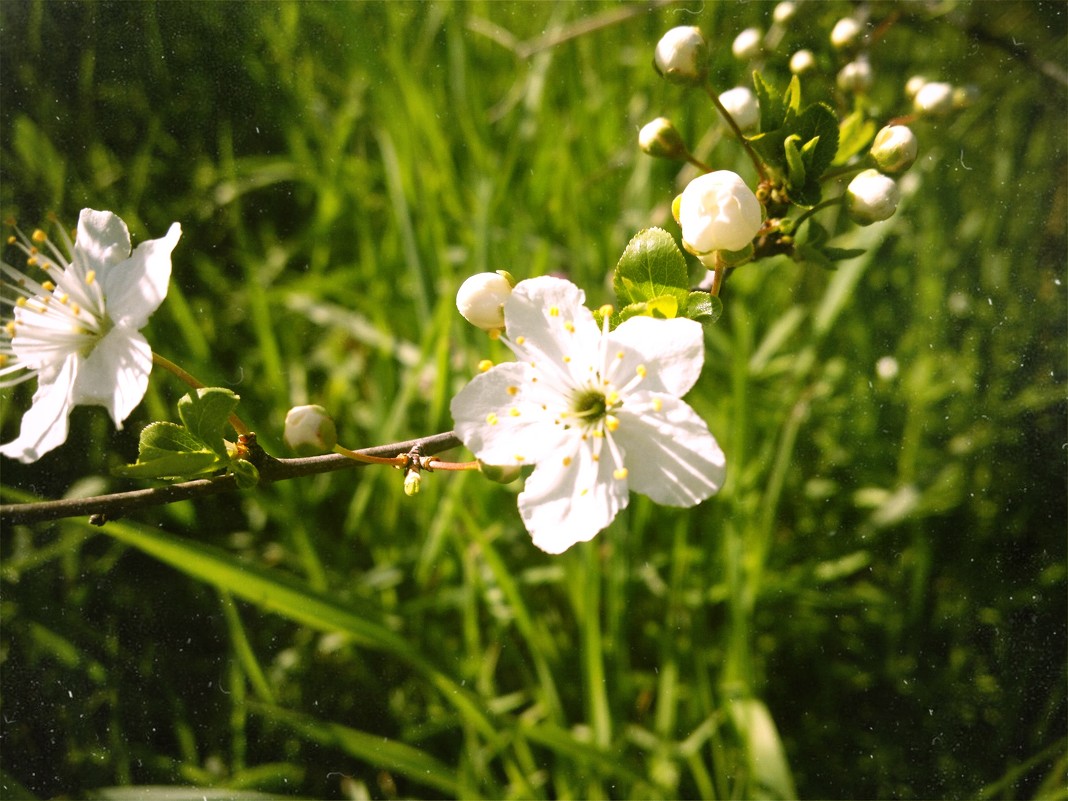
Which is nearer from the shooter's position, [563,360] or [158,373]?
[563,360]

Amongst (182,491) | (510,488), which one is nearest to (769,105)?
(182,491)

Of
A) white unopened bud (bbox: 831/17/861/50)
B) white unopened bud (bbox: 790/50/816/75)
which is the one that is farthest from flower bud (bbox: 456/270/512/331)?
white unopened bud (bbox: 831/17/861/50)

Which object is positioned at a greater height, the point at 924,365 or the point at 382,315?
the point at 382,315

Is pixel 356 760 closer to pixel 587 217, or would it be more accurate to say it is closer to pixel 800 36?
Result: pixel 587 217

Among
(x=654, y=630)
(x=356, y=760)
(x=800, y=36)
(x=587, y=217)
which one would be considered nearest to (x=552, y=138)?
(x=587, y=217)

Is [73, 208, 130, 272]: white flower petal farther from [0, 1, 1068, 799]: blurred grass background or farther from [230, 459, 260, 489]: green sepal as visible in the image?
[0, 1, 1068, 799]: blurred grass background

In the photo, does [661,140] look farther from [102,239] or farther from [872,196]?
[102,239]
